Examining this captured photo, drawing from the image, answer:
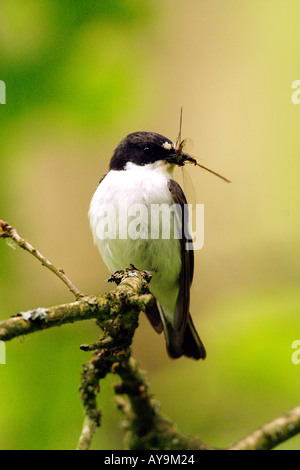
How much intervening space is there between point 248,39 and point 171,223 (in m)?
2.07

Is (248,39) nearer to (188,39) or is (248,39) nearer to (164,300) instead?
(188,39)

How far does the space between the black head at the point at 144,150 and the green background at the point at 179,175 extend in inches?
5.4

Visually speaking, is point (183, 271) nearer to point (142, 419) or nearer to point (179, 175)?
point (179, 175)

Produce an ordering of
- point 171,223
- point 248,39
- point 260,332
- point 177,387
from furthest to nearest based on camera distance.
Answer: point 248,39, point 171,223, point 177,387, point 260,332

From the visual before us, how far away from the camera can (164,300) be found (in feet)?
12.7

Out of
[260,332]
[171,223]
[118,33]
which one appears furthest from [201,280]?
[118,33]

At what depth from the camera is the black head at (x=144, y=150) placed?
3.46 meters

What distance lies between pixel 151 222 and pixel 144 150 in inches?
21.6

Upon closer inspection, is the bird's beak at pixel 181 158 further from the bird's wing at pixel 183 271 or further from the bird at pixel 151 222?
the bird's wing at pixel 183 271

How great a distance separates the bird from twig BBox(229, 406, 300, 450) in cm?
98

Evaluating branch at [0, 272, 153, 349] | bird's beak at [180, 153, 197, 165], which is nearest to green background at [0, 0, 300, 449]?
bird's beak at [180, 153, 197, 165]

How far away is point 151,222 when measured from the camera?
3260mm

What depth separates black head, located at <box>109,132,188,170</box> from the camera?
346 cm

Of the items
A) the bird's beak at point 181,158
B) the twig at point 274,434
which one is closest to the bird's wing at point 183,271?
the bird's beak at point 181,158
